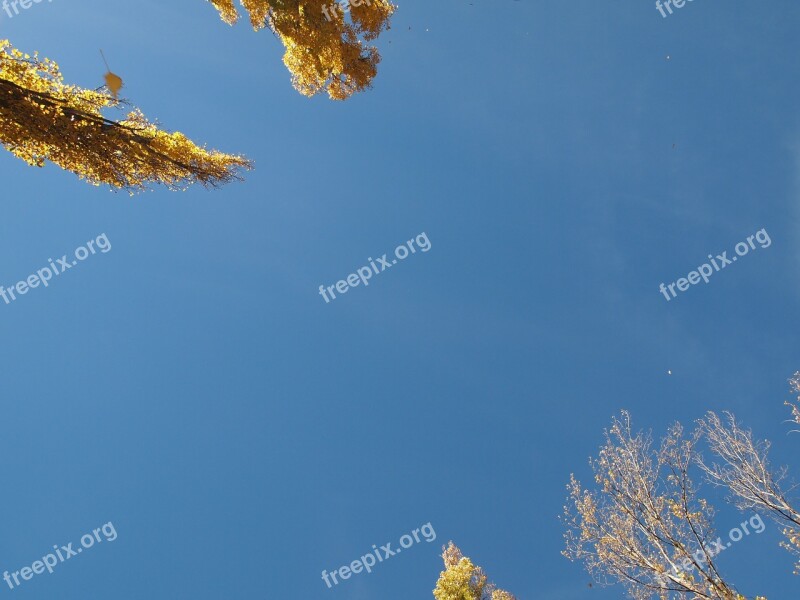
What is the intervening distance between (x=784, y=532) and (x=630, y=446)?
329 cm

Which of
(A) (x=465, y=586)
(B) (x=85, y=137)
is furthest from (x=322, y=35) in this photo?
(A) (x=465, y=586)

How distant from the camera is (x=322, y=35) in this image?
32.7 ft

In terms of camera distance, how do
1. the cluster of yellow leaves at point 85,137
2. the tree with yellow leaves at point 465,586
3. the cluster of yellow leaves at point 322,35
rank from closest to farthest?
the cluster of yellow leaves at point 85,137, the cluster of yellow leaves at point 322,35, the tree with yellow leaves at point 465,586

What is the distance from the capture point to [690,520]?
33.7 feet

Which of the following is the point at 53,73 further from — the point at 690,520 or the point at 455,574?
the point at 455,574

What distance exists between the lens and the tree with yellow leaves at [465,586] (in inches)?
595

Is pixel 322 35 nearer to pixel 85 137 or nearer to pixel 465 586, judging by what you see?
pixel 85 137

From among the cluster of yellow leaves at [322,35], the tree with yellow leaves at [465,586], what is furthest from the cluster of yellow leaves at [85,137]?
the tree with yellow leaves at [465,586]

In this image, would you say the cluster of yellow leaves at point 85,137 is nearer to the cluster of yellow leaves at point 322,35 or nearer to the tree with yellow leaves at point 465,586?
the cluster of yellow leaves at point 322,35

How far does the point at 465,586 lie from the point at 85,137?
1620cm

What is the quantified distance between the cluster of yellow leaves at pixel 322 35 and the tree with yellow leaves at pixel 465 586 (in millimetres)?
15365


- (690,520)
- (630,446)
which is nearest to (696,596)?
(690,520)

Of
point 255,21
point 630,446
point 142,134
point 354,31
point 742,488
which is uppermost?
point 255,21

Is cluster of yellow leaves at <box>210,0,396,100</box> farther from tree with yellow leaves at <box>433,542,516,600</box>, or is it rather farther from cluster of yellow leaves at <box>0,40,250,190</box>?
tree with yellow leaves at <box>433,542,516,600</box>
